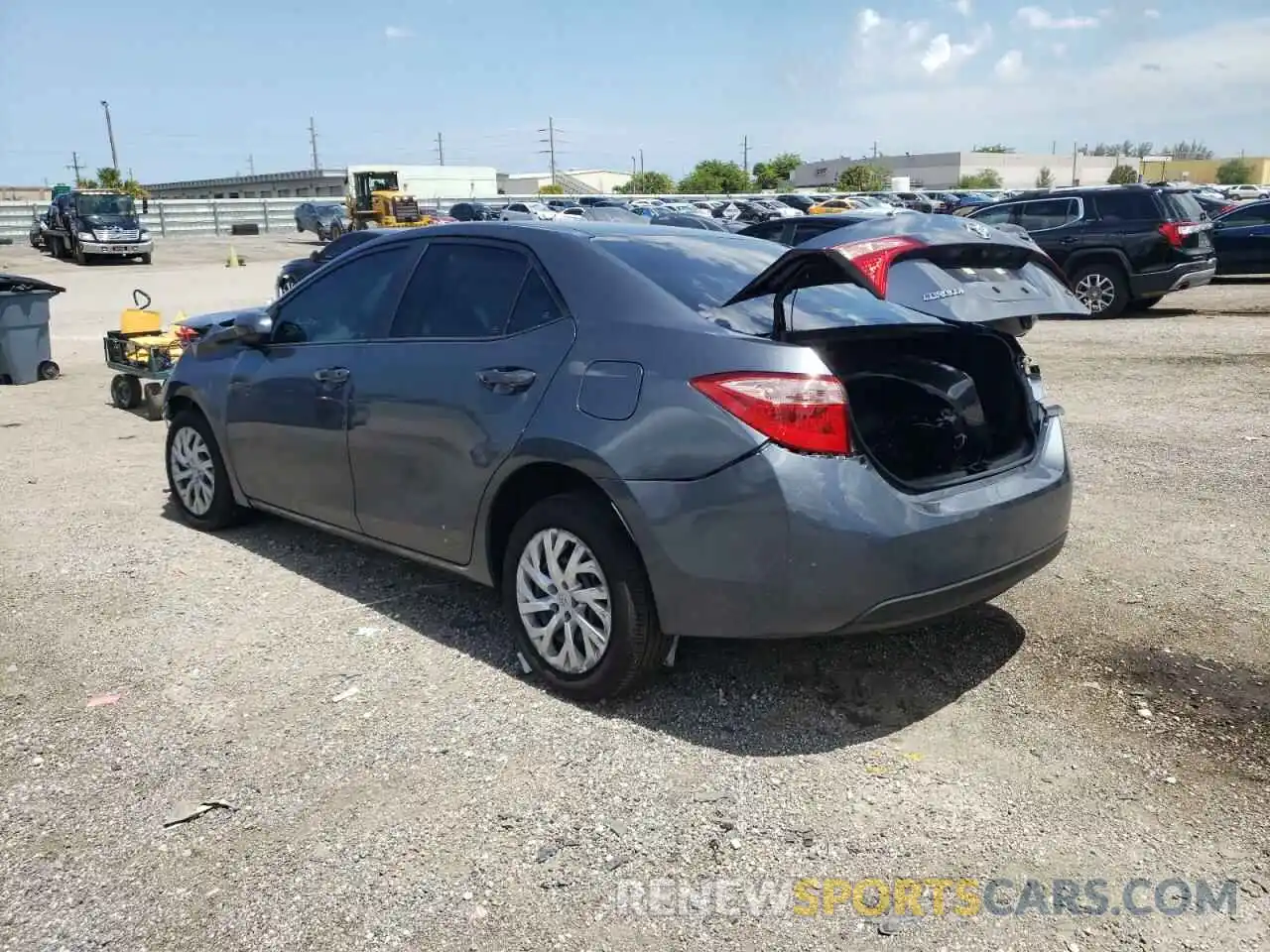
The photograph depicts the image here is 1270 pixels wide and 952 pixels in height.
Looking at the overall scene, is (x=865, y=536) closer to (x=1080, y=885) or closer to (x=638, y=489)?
(x=638, y=489)

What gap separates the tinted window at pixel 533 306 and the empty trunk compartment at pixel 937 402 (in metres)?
1.04

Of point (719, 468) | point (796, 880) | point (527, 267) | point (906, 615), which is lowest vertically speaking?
point (796, 880)

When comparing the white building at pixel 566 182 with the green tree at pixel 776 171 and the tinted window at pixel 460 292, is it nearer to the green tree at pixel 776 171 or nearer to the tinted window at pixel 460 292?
the green tree at pixel 776 171

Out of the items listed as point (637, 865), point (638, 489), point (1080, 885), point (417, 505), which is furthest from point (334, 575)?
point (1080, 885)

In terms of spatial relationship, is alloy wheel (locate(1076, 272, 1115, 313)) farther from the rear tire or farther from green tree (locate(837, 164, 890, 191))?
green tree (locate(837, 164, 890, 191))

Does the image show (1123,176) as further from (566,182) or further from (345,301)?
(345,301)

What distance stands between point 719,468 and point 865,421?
726 mm

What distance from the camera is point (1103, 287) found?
49.9ft

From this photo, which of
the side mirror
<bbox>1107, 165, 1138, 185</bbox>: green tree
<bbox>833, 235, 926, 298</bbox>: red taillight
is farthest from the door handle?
<bbox>1107, 165, 1138, 185</bbox>: green tree

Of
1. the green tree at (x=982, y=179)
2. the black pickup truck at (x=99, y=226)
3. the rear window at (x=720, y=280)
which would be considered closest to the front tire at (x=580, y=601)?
the rear window at (x=720, y=280)

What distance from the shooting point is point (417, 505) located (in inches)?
168

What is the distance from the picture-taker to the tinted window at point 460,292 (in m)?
4.09

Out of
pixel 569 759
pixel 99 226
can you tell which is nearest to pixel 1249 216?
pixel 569 759

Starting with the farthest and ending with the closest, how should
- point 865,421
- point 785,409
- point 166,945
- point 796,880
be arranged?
point 865,421, point 785,409, point 796,880, point 166,945
